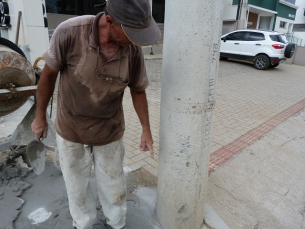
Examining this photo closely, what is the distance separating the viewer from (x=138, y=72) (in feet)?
6.24

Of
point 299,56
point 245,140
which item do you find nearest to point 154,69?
point 245,140

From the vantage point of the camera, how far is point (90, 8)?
1152 cm

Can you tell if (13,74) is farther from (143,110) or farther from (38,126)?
(143,110)

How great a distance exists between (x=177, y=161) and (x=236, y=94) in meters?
6.10

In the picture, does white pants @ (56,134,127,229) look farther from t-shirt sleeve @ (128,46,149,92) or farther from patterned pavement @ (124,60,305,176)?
patterned pavement @ (124,60,305,176)

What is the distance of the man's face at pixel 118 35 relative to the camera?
156cm

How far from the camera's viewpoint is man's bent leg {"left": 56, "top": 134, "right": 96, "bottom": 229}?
1941mm

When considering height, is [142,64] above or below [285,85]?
above

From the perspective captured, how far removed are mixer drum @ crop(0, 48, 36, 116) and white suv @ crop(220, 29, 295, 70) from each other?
37.3 feet

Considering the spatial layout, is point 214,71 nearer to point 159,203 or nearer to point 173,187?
point 173,187

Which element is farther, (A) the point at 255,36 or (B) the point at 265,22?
(B) the point at 265,22

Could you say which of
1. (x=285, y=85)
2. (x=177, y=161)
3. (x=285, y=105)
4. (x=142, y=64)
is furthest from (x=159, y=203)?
(x=285, y=85)

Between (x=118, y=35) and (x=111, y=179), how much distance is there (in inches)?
45.3

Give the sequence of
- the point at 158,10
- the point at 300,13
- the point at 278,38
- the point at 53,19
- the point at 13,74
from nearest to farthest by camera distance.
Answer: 1. the point at 13,74
2. the point at 53,19
3. the point at 278,38
4. the point at 158,10
5. the point at 300,13
